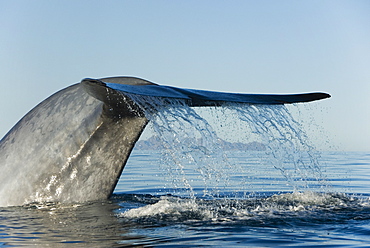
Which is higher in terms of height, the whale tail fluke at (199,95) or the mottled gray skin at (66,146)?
the whale tail fluke at (199,95)

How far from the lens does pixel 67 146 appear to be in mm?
5137

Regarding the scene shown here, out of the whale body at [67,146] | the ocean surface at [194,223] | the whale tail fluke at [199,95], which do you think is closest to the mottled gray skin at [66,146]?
the whale body at [67,146]

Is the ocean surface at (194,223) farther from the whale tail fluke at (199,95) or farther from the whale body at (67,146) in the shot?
the whale tail fluke at (199,95)

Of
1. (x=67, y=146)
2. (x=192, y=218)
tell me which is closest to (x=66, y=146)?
(x=67, y=146)

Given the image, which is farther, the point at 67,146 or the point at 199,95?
the point at 67,146

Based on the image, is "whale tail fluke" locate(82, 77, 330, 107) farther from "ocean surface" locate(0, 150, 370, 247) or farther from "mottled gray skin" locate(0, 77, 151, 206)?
"ocean surface" locate(0, 150, 370, 247)

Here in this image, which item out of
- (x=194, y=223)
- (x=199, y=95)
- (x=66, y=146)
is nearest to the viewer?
(x=199, y=95)

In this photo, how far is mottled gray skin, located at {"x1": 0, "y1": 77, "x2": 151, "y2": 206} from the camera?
5.12 meters

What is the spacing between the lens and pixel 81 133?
203 inches

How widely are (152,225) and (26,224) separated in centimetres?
109

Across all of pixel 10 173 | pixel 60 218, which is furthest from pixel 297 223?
pixel 10 173

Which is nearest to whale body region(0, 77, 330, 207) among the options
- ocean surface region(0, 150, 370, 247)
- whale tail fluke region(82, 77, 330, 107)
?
ocean surface region(0, 150, 370, 247)

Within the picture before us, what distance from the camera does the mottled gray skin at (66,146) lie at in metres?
5.12

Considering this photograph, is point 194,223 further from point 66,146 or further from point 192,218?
point 66,146
